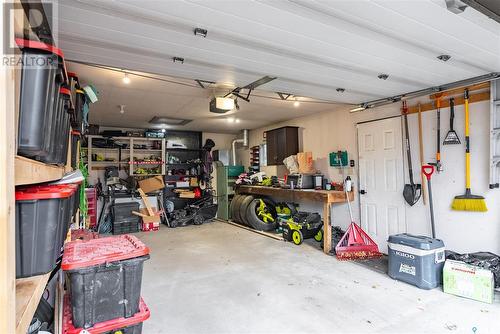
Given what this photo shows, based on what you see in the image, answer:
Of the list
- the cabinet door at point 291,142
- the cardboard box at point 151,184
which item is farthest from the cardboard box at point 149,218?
the cabinet door at point 291,142

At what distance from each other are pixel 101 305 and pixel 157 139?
6.19 metres

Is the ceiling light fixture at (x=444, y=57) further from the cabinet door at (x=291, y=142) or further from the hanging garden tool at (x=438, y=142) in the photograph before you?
the cabinet door at (x=291, y=142)

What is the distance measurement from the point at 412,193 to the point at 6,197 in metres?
4.39

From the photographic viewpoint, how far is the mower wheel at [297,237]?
5.06 m

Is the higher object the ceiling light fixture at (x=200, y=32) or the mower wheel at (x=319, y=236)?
the ceiling light fixture at (x=200, y=32)

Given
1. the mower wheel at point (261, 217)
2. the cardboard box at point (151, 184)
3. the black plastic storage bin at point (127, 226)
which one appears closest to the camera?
the mower wheel at point (261, 217)

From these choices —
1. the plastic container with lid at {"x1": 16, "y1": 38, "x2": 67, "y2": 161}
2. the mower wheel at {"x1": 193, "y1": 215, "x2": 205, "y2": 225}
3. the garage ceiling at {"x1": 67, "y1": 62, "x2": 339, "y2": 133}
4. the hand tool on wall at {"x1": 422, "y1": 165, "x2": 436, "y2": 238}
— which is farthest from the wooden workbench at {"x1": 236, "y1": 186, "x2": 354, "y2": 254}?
the plastic container with lid at {"x1": 16, "y1": 38, "x2": 67, "y2": 161}

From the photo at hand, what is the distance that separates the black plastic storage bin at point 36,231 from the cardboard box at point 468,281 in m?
3.63

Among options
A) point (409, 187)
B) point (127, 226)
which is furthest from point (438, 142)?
point (127, 226)

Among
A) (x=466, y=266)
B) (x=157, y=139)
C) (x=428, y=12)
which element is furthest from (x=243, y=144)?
(x=428, y=12)

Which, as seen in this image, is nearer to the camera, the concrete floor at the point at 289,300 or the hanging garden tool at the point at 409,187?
the concrete floor at the point at 289,300

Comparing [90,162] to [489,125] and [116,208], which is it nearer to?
[116,208]

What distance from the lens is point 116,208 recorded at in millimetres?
6449

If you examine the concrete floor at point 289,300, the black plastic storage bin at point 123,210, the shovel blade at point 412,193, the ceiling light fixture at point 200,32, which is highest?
the ceiling light fixture at point 200,32
